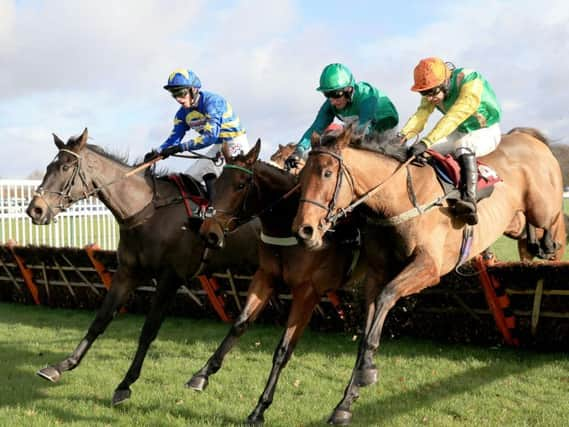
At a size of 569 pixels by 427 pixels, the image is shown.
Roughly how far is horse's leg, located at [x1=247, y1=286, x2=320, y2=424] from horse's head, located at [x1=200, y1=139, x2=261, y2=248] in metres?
0.61

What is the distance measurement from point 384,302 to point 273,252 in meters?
1.06

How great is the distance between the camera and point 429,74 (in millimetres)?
4859

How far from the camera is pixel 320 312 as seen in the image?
7578 mm

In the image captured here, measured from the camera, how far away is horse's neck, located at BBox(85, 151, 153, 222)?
18.1ft

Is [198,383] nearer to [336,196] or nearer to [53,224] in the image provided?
[336,196]

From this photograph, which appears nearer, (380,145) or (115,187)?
(380,145)

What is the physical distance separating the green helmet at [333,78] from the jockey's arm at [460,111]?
0.78 meters

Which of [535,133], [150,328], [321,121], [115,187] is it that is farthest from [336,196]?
[535,133]

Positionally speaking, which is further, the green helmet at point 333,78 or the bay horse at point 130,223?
the bay horse at point 130,223

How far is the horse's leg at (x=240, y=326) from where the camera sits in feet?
14.3

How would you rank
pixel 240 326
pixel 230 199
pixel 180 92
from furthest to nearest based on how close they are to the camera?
pixel 180 92
pixel 230 199
pixel 240 326

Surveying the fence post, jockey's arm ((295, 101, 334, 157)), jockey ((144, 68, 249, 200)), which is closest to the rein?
jockey's arm ((295, 101, 334, 157))

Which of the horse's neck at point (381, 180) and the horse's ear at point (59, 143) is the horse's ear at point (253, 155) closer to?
the horse's neck at point (381, 180)

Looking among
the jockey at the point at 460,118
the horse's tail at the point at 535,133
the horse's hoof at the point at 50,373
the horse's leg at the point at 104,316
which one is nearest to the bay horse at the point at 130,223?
the horse's leg at the point at 104,316
